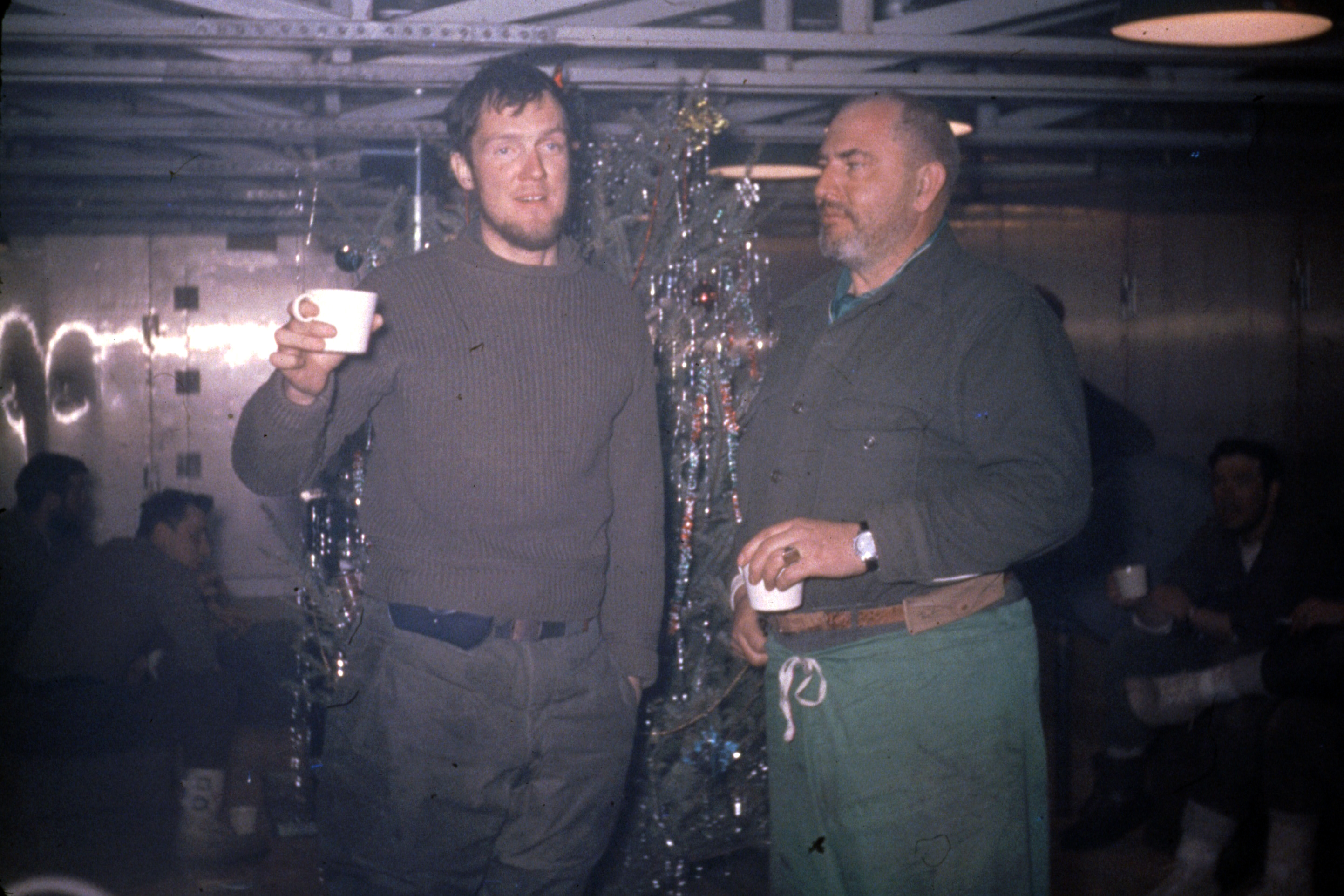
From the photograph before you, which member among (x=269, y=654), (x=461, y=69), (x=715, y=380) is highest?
(x=461, y=69)

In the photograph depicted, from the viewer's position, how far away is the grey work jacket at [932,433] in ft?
6.70

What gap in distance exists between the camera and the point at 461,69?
14.3ft

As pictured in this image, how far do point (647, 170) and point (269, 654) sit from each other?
3.69 m

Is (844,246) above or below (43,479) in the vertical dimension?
above

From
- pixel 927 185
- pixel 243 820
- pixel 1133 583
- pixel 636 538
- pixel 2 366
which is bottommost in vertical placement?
pixel 243 820

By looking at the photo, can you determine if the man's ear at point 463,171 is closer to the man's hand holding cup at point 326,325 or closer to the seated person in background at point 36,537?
the man's hand holding cup at point 326,325

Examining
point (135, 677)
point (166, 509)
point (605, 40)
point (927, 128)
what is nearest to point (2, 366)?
point (166, 509)

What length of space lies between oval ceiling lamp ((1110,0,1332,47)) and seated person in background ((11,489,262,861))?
422 cm

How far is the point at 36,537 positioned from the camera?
5.02m

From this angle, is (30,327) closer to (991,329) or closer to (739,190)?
(739,190)

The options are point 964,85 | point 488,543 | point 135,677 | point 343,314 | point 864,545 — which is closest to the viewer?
point 343,314

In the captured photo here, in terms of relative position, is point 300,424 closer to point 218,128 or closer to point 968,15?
point 968,15

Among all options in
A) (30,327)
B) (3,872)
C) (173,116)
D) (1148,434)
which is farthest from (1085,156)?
(30,327)

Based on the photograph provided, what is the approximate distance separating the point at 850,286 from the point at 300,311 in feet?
3.93
